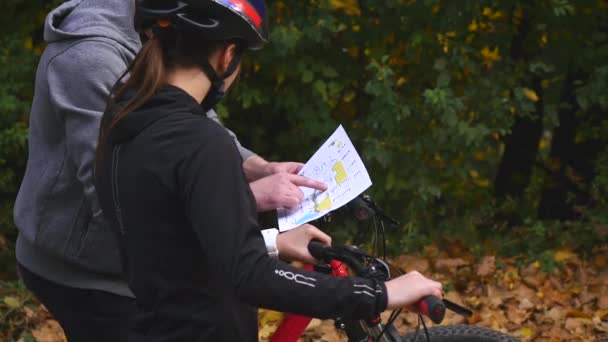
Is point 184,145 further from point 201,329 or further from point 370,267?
point 370,267

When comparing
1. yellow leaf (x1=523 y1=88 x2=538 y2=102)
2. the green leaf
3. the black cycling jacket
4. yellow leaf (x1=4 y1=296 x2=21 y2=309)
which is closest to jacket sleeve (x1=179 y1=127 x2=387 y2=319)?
the black cycling jacket

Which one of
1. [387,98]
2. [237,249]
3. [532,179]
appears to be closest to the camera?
[237,249]

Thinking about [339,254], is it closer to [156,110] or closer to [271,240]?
[271,240]

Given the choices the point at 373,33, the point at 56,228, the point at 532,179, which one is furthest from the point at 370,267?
the point at 532,179

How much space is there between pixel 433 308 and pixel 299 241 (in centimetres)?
54

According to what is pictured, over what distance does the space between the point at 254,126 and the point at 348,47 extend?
871 millimetres

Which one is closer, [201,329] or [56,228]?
[201,329]

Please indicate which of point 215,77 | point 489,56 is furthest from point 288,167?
point 489,56

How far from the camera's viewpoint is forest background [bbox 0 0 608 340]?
566cm

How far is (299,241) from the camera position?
2.51 metres

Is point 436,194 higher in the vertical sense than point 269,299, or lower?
lower

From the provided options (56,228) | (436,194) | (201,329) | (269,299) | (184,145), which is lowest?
(436,194)

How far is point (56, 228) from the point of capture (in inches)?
106

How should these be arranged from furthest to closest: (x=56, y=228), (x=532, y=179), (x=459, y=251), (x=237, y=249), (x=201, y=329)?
(x=532, y=179) → (x=459, y=251) → (x=56, y=228) → (x=201, y=329) → (x=237, y=249)
